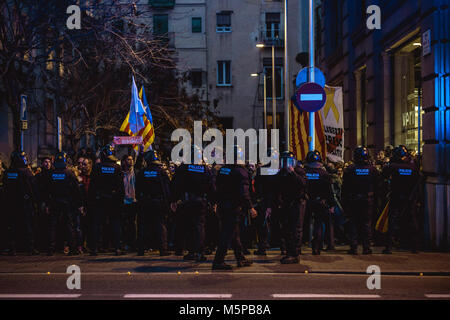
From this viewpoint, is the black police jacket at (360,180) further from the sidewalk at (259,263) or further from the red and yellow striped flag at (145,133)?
the red and yellow striped flag at (145,133)

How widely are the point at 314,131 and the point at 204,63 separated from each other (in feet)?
84.7

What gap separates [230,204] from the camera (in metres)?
8.61

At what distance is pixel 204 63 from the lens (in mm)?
37719

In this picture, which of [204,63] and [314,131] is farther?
[204,63]

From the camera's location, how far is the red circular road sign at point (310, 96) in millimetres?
11320

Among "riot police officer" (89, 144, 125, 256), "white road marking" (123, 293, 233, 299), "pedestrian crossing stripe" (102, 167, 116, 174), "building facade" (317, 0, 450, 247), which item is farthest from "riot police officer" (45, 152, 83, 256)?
"building facade" (317, 0, 450, 247)

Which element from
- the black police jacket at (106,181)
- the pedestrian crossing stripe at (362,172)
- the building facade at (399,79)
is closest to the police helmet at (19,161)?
the black police jacket at (106,181)

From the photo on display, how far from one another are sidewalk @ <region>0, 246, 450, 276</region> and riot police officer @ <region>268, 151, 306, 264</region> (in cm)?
34

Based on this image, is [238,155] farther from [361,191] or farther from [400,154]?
[400,154]

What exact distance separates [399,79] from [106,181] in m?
8.59

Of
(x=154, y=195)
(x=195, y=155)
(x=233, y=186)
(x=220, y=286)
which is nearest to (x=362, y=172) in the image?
(x=233, y=186)

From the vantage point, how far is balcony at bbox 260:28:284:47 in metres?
38.0
